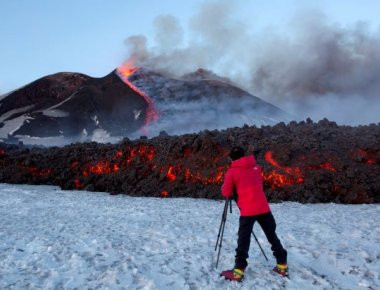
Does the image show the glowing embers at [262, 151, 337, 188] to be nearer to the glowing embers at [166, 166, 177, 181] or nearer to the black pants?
the glowing embers at [166, 166, 177, 181]

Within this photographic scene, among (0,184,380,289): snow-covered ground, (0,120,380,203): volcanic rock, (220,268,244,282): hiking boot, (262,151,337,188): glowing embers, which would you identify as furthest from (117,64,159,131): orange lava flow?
(220,268,244,282): hiking boot

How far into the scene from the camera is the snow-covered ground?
7.10 meters

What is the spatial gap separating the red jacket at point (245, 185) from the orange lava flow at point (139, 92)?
5648cm

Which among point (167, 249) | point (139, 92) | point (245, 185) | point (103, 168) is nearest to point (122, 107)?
point (139, 92)

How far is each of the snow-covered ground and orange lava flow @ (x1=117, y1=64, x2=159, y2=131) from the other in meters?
49.7

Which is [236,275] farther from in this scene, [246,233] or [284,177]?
[284,177]

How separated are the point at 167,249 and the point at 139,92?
67407mm

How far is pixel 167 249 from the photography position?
9.24m

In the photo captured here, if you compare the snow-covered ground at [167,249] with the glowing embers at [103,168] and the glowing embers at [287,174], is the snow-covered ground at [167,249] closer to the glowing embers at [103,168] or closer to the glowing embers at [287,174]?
the glowing embers at [287,174]

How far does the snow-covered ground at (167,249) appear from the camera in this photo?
7.10 m


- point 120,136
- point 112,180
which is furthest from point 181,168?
point 120,136

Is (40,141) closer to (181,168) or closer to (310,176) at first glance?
(181,168)

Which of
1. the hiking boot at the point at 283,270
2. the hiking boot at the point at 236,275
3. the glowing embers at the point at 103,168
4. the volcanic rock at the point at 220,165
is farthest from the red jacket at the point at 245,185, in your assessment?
the glowing embers at the point at 103,168

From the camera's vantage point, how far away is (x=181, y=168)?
72.2 ft
